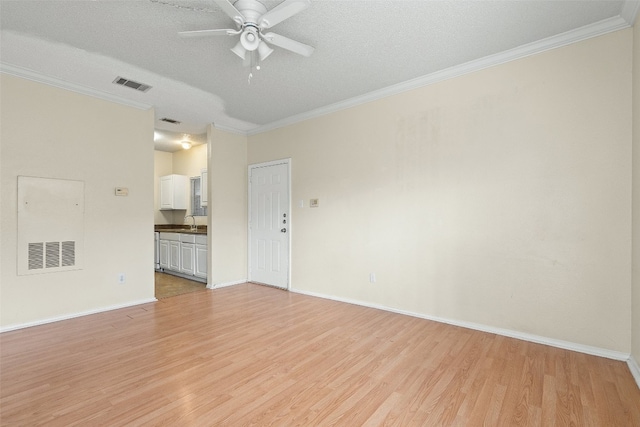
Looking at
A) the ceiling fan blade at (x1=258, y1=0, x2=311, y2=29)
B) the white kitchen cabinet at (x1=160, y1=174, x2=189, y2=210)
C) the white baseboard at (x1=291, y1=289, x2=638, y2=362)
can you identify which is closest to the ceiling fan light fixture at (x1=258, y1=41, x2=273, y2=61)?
the ceiling fan blade at (x1=258, y1=0, x2=311, y2=29)

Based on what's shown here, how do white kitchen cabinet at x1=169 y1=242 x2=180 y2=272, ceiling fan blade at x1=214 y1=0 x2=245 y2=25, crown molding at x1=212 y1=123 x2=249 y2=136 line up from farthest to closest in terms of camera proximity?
1. white kitchen cabinet at x1=169 y1=242 x2=180 y2=272
2. crown molding at x1=212 y1=123 x2=249 y2=136
3. ceiling fan blade at x1=214 y1=0 x2=245 y2=25

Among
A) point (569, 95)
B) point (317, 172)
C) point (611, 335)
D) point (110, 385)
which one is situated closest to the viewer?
point (110, 385)

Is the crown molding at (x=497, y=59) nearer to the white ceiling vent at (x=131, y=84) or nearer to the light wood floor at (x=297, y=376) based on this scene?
the white ceiling vent at (x=131, y=84)

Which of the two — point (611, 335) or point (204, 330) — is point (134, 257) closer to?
point (204, 330)

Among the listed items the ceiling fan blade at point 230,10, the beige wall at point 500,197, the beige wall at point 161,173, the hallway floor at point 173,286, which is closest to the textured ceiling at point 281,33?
the ceiling fan blade at point 230,10

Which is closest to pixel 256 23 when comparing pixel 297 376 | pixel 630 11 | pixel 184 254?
pixel 297 376

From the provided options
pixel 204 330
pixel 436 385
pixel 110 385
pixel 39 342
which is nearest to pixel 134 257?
pixel 39 342

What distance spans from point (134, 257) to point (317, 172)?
280 centimetres

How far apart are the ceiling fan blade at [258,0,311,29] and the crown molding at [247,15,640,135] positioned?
190cm

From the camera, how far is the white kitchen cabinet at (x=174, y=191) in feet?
22.5

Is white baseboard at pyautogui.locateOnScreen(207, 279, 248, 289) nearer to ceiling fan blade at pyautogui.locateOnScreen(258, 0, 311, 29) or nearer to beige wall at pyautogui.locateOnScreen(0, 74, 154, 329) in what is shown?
beige wall at pyautogui.locateOnScreen(0, 74, 154, 329)

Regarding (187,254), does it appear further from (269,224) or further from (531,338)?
(531,338)

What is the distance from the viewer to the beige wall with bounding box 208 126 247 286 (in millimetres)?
5059

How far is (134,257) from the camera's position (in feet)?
13.6
